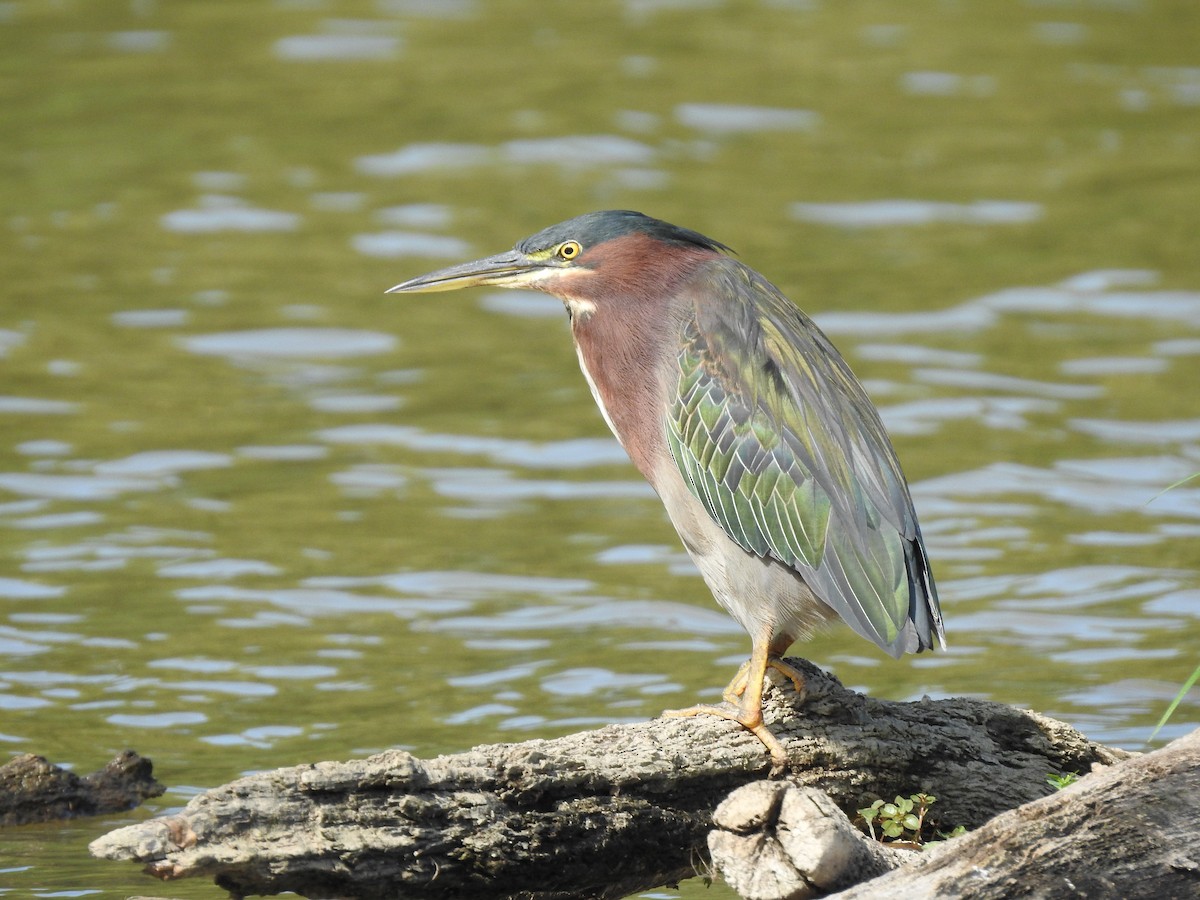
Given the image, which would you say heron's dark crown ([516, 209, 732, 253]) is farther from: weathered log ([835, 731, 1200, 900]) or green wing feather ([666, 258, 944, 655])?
weathered log ([835, 731, 1200, 900])

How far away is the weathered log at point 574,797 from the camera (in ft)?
15.1

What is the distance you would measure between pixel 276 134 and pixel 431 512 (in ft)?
22.6

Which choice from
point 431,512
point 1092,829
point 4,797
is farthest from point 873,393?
point 1092,829

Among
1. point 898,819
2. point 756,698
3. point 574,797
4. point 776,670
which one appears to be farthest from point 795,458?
point 574,797

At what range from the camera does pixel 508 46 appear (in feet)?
61.6

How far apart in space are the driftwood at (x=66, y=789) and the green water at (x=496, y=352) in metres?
0.09

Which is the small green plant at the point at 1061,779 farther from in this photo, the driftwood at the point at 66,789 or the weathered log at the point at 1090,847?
the driftwood at the point at 66,789

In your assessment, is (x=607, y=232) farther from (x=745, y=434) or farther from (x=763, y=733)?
(x=763, y=733)

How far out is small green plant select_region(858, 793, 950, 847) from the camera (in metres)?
5.43

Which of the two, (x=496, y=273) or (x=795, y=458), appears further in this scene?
(x=496, y=273)

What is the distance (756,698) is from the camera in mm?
5594

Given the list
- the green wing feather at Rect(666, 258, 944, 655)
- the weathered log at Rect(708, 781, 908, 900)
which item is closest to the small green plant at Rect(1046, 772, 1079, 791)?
the green wing feather at Rect(666, 258, 944, 655)

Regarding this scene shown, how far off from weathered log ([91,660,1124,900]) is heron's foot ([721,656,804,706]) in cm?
5

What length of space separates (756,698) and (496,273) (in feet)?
5.94
